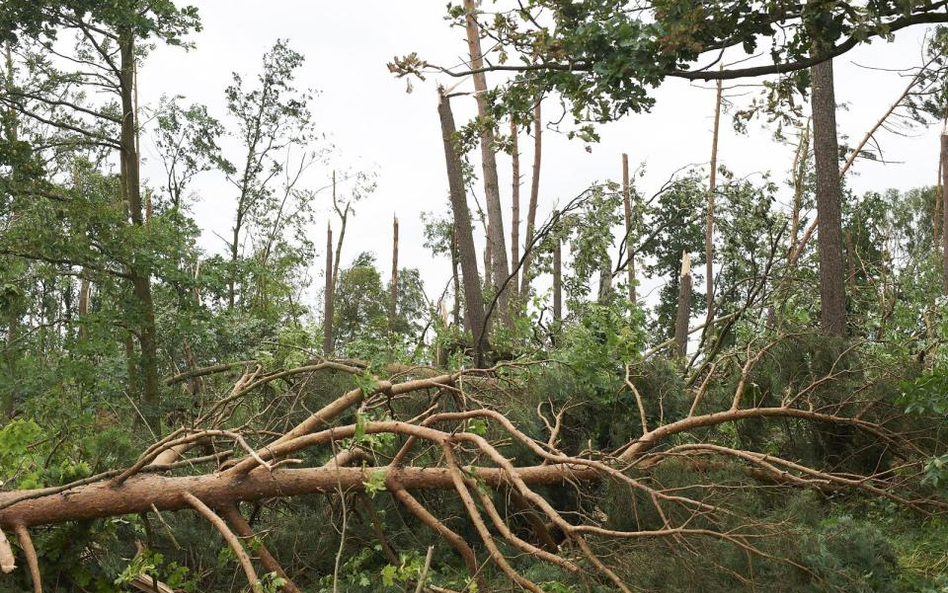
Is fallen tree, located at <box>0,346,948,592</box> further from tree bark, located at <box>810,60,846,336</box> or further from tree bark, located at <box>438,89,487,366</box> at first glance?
tree bark, located at <box>438,89,487,366</box>

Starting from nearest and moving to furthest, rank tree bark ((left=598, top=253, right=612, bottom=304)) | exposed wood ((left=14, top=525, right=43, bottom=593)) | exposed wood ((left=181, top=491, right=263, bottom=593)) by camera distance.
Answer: exposed wood ((left=181, top=491, right=263, bottom=593))
exposed wood ((left=14, top=525, right=43, bottom=593))
tree bark ((left=598, top=253, right=612, bottom=304))

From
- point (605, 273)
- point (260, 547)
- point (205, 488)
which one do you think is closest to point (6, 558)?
point (205, 488)

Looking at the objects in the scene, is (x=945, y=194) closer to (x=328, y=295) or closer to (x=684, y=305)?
(x=684, y=305)

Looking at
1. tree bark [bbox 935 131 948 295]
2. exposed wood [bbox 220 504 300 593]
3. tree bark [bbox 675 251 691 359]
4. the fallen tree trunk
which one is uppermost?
tree bark [bbox 935 131 948 295]

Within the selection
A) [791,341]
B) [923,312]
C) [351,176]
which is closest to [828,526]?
[791,341]

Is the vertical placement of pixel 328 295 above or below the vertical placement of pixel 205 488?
above

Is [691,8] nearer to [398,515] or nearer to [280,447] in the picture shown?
[280,447]

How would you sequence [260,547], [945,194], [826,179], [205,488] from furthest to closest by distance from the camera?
[945,194] → [826,179] → [205,488] → [260,547]

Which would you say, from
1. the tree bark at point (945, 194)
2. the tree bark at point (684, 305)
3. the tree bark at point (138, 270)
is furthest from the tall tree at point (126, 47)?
the tree bark at point (945, 194)

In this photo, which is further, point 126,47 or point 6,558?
point 126,47

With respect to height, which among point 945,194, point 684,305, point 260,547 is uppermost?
point 945,194

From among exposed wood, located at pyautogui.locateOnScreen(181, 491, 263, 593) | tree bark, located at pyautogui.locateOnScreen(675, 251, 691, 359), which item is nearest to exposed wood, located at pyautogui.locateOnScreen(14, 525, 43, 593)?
exposed wood, located at pyautogui.locateOnScreen(181, 491, 263, 593)

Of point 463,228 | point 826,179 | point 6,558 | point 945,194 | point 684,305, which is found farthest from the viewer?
point 945,194

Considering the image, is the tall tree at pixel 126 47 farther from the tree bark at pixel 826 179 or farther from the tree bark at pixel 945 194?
the tree bark at pixel 945 194
